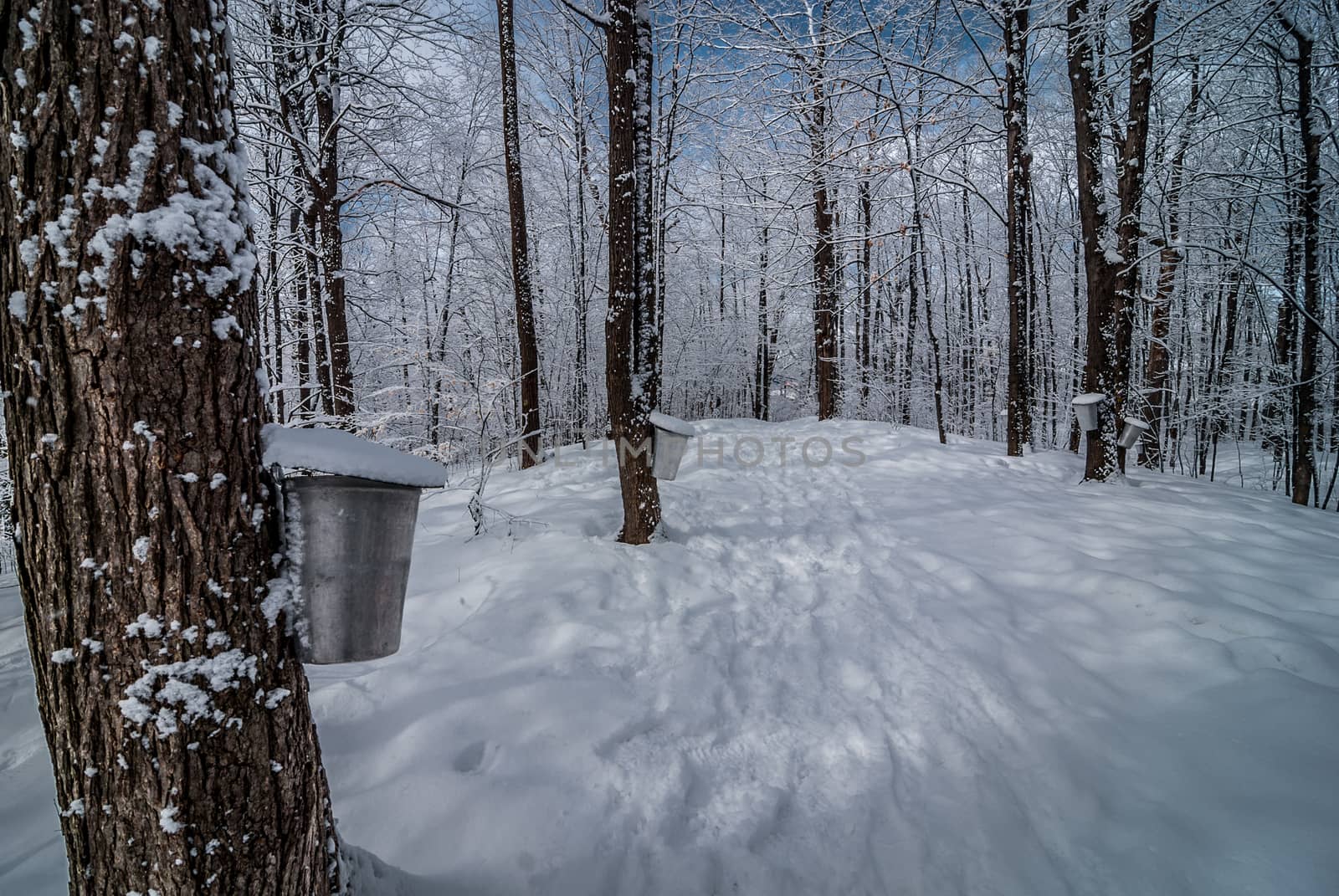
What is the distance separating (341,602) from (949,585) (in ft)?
10.6

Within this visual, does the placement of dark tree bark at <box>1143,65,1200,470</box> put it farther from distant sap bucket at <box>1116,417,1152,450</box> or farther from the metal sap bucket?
the metal sap bucket

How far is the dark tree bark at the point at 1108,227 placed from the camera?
17.2 feet

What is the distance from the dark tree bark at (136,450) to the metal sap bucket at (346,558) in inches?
3.8

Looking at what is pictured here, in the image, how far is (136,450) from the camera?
39.8 inches

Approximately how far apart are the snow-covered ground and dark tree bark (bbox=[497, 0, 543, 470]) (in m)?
3.74

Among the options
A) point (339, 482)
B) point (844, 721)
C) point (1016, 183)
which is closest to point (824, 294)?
point (1016, 183)

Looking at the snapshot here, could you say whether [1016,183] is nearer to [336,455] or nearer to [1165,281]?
[1165,281]

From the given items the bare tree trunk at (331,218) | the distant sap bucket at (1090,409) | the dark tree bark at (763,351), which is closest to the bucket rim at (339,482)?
the bare tree trunk at (331,218)

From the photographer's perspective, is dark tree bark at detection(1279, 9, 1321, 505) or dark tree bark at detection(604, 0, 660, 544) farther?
dark tree bark at detection(1279, 9, 1321, 505)

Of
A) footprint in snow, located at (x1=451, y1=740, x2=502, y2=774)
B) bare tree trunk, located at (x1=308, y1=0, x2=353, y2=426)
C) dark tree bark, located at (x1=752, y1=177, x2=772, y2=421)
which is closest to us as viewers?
footprint in snow, located at (x1=451, y1=740, x2=502, y2=774)

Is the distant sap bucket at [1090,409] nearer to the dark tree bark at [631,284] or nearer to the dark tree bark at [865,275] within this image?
the dark tree bark at [865,275]

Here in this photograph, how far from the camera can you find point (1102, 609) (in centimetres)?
274

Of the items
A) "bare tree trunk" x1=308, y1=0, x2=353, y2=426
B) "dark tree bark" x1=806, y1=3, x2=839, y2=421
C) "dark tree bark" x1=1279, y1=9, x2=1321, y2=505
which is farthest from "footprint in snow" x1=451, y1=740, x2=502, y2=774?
"dark tree bark" x1=806, y1=3, x2=839, y2=421

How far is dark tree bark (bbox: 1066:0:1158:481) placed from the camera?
206 inches
